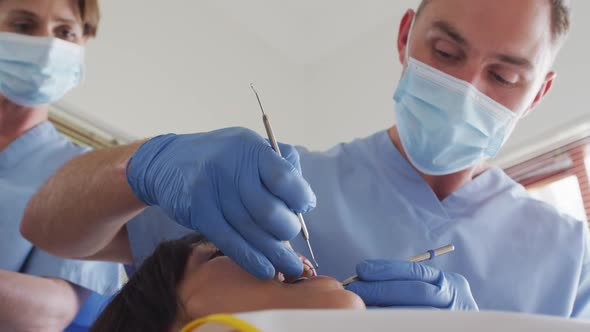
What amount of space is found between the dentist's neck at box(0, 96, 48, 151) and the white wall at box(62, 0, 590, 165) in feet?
1.64

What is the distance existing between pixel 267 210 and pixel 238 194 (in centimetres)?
6

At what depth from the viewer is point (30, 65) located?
1656mm

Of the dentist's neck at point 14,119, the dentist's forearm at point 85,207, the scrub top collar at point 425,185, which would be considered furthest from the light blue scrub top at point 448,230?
the dentist's neck at point 14,119

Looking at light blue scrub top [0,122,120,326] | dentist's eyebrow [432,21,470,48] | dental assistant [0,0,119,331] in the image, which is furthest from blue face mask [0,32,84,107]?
dentist's eyebrow [432,21,470,48]

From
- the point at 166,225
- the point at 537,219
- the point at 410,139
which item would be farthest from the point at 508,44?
the point at 166,225

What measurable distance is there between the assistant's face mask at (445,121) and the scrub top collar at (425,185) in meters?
0.04

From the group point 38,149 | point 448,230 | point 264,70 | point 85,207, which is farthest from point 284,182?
point 264,70

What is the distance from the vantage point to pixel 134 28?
2633 mm

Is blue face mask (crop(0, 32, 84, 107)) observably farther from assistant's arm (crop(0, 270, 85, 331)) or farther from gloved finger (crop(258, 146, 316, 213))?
gloved finger (crop(258, 146, 316, 213))

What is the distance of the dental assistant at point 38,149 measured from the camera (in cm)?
135

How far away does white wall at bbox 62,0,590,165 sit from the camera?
2436mm

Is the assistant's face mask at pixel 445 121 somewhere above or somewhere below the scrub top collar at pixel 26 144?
above

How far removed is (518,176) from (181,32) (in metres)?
1.61

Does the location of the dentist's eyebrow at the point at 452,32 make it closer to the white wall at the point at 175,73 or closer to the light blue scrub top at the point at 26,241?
the light blue scrub top at the point at 26,241
